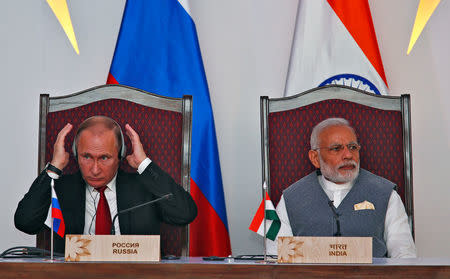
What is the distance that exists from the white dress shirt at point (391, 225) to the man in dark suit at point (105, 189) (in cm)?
39

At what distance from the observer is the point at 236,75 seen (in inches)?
147

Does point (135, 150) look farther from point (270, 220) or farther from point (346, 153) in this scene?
point (346, 153)

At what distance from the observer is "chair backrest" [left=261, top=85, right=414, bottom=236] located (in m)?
2.79

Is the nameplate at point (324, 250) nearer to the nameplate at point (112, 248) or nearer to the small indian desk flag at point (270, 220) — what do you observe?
the small indian desk flag at point (270, 220)

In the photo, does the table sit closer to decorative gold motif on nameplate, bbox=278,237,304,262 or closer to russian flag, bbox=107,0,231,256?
decorative gold motif on nameplate, bbox=278,237,304,262

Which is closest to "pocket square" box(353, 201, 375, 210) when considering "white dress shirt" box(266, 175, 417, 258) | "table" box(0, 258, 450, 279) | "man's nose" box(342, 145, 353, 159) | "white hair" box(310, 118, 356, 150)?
"white dress shirt" box(266, 175, 417, 258)

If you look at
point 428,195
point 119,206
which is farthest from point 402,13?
point 119,206

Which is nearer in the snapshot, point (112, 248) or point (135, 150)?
point (112, 248)

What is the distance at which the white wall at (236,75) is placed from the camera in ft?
11.8

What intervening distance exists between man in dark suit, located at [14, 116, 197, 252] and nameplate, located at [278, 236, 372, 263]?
2.87 ft

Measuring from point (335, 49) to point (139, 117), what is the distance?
1.23 meters

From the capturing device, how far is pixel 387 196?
2.64m

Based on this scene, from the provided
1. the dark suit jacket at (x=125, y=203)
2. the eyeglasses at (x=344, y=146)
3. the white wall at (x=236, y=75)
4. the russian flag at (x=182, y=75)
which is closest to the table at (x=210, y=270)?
the dark suit jacket at (x=125, y=203)

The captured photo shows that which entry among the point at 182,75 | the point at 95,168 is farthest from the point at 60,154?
the point at 182,75
